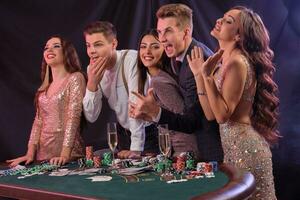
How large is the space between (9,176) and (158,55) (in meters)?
1.42

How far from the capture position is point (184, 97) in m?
3.55

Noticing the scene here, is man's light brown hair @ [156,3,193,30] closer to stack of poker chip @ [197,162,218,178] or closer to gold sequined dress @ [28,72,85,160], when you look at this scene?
gold sequined dress @ [28,72,85,160]

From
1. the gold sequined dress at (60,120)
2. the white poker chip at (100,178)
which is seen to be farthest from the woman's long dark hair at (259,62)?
the gold sequined dress at (60,120)

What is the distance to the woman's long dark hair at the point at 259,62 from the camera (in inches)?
125

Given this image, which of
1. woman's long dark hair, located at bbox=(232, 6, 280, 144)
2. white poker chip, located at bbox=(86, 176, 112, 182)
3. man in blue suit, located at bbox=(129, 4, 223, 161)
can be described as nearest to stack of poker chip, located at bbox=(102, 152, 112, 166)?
man in blue suit, located at bbox=(129, 4, 223, 161)

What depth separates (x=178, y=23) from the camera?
3.72 meters

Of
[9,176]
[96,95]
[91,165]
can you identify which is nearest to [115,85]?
[96,95]

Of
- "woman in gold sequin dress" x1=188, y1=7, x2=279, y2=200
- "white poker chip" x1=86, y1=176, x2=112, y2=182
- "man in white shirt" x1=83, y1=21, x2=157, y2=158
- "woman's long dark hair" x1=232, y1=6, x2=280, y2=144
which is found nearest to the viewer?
"white poker chip" x1=86, y1=176, x2=112, y2=182

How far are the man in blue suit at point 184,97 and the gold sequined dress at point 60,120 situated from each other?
548 millimetres

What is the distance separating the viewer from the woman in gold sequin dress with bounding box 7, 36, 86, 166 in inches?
149

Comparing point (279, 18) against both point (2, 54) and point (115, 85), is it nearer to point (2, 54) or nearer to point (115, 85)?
point (115, 85)

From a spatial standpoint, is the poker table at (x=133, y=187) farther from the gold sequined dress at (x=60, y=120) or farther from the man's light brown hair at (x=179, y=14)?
the man's light brown hair at (x=179, y=14)

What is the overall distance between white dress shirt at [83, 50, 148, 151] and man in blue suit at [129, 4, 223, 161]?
0.98 feet

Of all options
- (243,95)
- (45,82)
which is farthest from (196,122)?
(45,82)
